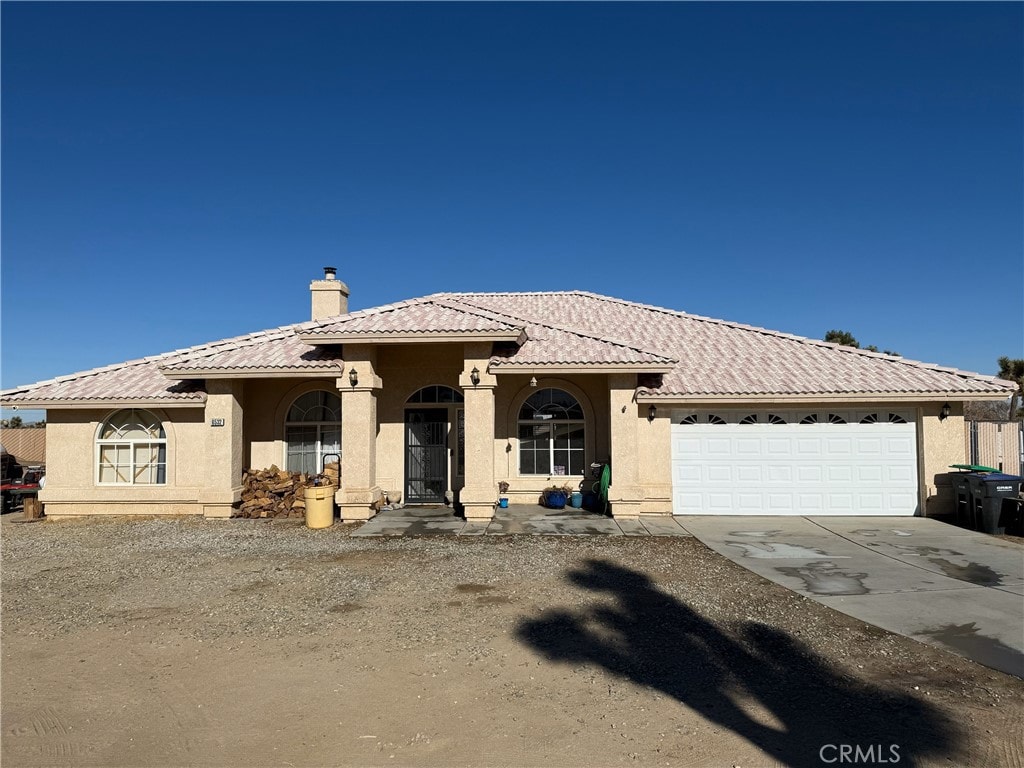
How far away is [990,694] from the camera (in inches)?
201

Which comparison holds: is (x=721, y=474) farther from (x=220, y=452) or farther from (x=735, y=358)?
(x=220, y=452)

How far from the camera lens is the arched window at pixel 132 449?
14289mm

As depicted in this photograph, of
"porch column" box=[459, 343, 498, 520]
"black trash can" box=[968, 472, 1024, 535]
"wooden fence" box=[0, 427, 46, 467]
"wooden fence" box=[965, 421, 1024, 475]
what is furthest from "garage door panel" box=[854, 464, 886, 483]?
"wooden fence" box=[0, 427, 46, 467]

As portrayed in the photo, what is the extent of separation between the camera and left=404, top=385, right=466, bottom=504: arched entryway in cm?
1477

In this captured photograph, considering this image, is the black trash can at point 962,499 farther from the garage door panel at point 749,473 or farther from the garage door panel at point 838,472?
the garage door panel at point 749,473

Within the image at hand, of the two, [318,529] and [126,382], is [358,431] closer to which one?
[318,529]

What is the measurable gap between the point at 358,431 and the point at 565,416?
483cm

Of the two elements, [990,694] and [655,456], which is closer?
[990,694]

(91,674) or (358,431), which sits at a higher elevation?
(358,431)

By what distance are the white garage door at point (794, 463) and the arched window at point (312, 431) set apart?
804cm

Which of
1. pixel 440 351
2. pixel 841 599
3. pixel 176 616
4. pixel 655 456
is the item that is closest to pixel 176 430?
pixel 440 351

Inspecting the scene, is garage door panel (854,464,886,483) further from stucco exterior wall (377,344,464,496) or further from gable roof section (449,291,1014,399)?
stucco exterior wall (377,344,464,496)

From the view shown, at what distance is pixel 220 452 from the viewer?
13.7 m

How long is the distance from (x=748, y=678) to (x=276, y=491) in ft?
37.8
